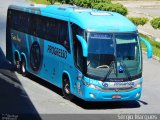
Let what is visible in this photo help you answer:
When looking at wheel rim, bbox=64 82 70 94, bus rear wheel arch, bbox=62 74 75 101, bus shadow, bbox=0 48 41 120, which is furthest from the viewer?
wheel rim, bbox=64 82 70 94

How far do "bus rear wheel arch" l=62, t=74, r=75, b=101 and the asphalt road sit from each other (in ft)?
0.67

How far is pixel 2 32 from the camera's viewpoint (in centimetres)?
3841

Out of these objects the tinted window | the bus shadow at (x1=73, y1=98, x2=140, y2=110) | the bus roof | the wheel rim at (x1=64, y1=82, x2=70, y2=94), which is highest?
the bus roof

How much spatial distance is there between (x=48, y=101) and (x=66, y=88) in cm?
90

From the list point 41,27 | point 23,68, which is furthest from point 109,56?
point 23,68

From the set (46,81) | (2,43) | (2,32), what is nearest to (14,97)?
(46,81)

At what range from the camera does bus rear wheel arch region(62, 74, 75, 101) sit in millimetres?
19469

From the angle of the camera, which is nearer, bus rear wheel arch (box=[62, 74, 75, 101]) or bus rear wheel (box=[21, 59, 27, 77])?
bus rear wheel arch (box=[62, 74, 75, 101])

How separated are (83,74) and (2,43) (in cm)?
1686

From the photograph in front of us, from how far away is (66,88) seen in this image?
19734 mm

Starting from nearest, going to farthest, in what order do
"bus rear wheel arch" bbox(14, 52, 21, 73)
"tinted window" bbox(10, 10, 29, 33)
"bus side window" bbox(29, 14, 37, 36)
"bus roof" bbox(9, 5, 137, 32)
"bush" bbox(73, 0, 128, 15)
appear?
"bus roof" bbox(9, 5, 137, 32)
"bus side window" bbox(29, 14, 37, 36)
"tinted window" bbox(10, 10, 29, 33)
"bus rear wheel arch" bbox(14, 52, 21, 73)
"bush" bbox(73, 0, 128, 15)

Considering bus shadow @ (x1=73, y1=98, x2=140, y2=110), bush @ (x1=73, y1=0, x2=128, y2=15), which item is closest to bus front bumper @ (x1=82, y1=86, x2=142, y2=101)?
bus shadow @ (x1=73, y1=98, x2=140, y2=110)

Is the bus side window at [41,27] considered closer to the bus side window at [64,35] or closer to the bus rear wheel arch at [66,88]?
the bus side window at [64,35]

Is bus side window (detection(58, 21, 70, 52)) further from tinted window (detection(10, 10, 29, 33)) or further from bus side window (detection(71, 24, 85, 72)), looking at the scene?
tinted window (detection(10, 10, 29, 33))
